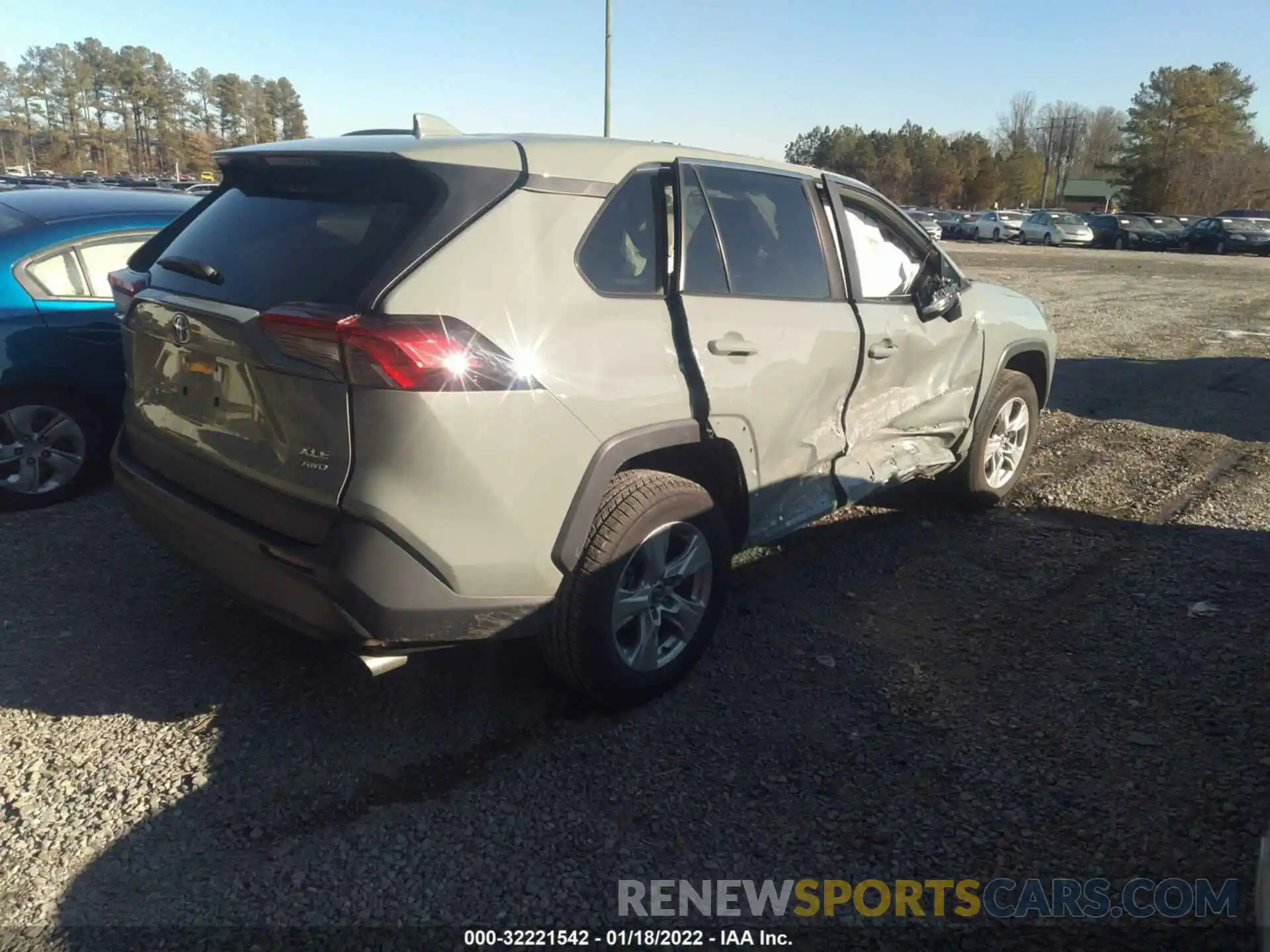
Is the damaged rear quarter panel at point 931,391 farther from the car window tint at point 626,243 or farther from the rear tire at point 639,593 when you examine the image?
the car window tint at point 626,243

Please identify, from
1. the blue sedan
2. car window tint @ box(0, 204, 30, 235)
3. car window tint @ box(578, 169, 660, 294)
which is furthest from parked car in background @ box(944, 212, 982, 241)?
car window tint @ box(578, 169, 660, 294)

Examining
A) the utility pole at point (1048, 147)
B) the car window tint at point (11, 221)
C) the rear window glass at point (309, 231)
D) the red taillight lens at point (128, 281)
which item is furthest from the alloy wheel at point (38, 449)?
the utility pole at point (1048, 147)

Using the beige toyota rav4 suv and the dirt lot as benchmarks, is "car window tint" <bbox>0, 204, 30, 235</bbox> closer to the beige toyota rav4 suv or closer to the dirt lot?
the dirt lot

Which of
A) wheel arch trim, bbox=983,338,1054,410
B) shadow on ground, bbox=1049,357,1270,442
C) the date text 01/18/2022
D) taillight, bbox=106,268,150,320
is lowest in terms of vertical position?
the date text 01/18/2022

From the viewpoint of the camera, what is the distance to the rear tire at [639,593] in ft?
9.65

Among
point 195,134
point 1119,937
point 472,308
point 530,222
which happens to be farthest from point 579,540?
point 195,134

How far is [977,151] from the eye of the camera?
72000 millimetres

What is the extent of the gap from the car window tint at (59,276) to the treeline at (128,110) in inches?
3090

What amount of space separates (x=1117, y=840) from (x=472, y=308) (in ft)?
7.83

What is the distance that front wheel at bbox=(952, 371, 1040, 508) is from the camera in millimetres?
5055

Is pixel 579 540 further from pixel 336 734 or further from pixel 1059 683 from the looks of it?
pixel 1059 683

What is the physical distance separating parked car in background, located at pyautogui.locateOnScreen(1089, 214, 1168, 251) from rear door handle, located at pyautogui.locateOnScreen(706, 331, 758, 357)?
42209 mm

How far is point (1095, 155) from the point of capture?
9400 centimetres


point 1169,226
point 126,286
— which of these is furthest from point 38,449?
point 1169,226
